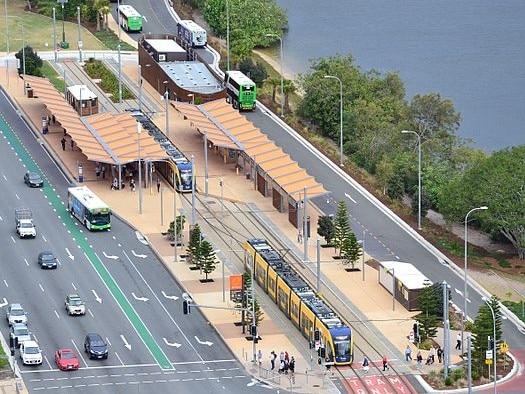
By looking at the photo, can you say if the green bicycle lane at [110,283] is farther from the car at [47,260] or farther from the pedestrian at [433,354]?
the pedestrian at [433,354]

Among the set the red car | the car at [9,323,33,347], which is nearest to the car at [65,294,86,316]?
the car at [9,323,33,347]

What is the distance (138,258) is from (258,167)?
2400cm

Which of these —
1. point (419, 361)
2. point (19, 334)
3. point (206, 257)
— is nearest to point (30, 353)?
point (19, 334)

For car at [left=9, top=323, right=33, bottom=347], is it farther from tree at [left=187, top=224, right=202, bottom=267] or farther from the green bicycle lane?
tree at [left=187, top=224, right=202, bottom=267]

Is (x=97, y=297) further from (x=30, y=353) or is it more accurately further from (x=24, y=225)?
(x=24, y=225)

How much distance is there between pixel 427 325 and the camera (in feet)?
528

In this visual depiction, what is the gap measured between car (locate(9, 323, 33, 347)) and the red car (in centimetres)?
363

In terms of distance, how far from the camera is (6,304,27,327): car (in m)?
162

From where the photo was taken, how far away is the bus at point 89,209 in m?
186

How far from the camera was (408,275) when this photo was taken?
559 ft

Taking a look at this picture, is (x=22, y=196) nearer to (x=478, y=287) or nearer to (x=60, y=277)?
(x=60, y=277)

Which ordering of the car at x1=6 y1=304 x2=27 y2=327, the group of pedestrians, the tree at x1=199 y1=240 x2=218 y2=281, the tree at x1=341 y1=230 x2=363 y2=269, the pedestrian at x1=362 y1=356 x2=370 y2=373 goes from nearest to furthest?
the group of pedestrians, the pedestrian at x1=362 y1=356 x2=370 y2=373, the car at x1=6 y1=304 x2=27 y2=327, the tree at x1=199 y1=240 x2=218 y2=281, the tree at x1=341 y1=230 x2=363 y2=269

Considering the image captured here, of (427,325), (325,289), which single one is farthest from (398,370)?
(325,289)

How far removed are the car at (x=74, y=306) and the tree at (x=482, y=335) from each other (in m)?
34.4
